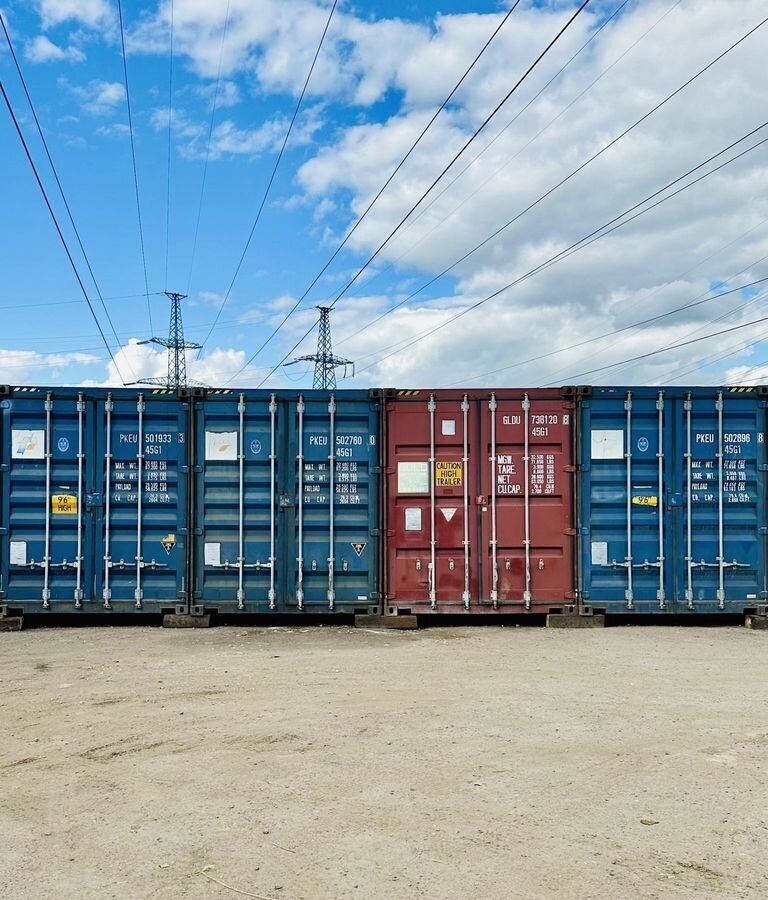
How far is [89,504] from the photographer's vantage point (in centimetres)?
1092

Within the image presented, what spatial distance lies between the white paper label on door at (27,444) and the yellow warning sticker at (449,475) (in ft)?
18.3

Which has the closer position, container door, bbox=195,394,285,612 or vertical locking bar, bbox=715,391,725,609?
vertical locking bar, bbox=715,391,725,609

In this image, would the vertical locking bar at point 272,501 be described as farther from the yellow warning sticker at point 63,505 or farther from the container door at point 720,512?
the container door at point 720,512

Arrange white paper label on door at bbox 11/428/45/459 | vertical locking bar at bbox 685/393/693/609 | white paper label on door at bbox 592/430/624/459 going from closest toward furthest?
1. vertical locking bar at bbox 685/393/693/609
2. white paper label on door at bbox 11/428/45/459
3. white paper label on door at bbox 592/430/624/459

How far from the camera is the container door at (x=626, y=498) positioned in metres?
10.9

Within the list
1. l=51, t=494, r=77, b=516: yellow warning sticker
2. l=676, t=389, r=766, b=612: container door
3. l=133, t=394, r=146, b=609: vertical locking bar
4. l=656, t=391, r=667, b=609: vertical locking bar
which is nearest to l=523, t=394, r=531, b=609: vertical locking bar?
l=656, t=391, r=667, b=609: vertical locking bar

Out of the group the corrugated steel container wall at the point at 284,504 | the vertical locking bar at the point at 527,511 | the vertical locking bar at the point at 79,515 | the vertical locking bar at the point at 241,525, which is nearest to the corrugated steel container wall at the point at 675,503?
the vertical locking bar at the point at 527,511

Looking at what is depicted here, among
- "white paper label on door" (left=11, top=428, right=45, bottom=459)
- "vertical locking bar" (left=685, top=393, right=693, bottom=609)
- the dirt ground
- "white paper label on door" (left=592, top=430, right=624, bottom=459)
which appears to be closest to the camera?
the dirt ground

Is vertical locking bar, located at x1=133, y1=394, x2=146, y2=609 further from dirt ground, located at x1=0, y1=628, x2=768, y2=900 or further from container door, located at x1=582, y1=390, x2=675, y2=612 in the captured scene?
container door, located at x1=582, y1=390, x2=675, y2=612

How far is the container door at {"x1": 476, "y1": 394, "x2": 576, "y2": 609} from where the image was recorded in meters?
11.0

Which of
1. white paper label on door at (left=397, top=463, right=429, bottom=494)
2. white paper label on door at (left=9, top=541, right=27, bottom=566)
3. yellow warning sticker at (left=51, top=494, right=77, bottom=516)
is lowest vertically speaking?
white paper label on door at (left=9, top=541, right=27, bottom=566)

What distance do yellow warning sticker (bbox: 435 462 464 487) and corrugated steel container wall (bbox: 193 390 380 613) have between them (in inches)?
34.5

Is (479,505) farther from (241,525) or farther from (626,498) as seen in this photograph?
(241,525)

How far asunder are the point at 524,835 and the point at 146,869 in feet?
6.54
